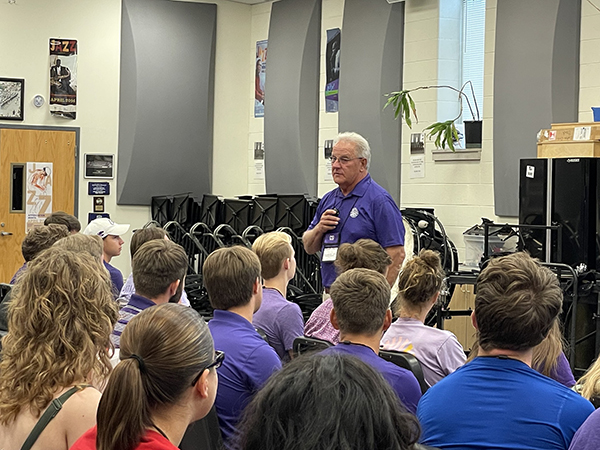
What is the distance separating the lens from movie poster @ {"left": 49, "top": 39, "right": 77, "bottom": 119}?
1009cm

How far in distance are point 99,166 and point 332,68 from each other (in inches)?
126

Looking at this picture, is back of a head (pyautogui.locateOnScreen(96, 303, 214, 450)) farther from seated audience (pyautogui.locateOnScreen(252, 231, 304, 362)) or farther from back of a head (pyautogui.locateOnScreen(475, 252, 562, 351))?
seated audience (pyautogui.locateOnScreen(252, 231, 304, 362))

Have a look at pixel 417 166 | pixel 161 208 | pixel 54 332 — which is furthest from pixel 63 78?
pixel 54 332

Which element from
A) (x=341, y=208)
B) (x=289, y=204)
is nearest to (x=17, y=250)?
(x=289, y=204)

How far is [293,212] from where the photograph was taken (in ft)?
28.3

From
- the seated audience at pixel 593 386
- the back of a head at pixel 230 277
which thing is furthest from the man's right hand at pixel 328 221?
the seated audience at pixel 593 386

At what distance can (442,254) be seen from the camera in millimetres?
7562

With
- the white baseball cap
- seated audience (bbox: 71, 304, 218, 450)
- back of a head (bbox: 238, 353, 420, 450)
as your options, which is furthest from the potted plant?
back of a head (bbox: 238, 353, 420, 450)

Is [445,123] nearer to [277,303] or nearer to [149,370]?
[277,303]

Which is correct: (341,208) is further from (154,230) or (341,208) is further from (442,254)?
(442,254)

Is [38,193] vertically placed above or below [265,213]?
above

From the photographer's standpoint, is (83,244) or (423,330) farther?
(83,244)

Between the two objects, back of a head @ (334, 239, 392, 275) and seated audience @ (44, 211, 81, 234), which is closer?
back of a head @ (334, 239, 392, 275)

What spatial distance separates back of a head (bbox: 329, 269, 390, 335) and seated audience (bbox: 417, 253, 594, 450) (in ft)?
1.42
